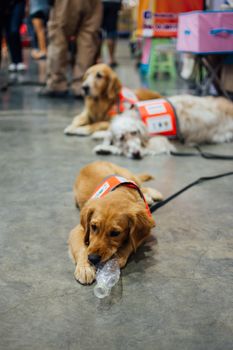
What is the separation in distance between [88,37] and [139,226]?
16.7 feet

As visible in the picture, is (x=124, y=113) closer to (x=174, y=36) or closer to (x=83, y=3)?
(x=83, y=3)

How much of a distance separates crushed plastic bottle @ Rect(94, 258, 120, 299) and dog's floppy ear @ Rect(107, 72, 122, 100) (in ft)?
11.1

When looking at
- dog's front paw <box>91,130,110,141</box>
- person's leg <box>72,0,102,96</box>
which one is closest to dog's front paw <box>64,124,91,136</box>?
dog's front paw <box>91,130,110,141</box>

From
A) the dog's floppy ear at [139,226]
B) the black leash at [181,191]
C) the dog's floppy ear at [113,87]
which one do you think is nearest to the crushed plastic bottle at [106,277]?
the dog's floppy ear at [139,226]

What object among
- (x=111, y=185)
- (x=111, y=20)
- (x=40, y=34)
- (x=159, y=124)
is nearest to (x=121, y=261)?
(x=111, y=185)

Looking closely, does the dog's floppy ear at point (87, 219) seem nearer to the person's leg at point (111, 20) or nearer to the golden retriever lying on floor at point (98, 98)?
the golden retriever lying on floor at point (98, 98)

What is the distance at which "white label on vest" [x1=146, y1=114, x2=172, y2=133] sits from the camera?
462 cm

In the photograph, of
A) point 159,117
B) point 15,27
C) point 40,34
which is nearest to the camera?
point 159,117

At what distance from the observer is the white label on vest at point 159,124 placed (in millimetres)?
4625

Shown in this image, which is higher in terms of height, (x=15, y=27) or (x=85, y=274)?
(x=15, y=27)

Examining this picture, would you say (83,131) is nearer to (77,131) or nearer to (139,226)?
(77,131)

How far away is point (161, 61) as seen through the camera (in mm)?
10445

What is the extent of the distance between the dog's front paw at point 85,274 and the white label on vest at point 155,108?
112 inches

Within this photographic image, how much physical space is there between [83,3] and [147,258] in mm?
5100
